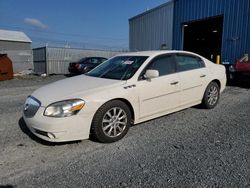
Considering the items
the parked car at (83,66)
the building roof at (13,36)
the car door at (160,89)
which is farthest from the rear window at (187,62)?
the building roof at (13,36)

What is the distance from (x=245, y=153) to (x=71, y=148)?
8.51ft

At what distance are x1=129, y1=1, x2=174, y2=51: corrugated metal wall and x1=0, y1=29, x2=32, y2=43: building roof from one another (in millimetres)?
20967

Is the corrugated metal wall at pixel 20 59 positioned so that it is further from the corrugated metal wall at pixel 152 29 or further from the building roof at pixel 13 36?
the building roof at pixel 13 36

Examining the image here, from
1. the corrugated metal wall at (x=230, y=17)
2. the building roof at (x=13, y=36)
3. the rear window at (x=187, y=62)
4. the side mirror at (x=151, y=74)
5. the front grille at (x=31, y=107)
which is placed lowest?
the front grille at (x=31, y=107)

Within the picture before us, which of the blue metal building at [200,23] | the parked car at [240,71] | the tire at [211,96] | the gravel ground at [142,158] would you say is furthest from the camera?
the blue metal building at [200,23]

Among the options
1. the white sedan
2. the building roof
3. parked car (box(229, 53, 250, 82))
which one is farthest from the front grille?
the building roof

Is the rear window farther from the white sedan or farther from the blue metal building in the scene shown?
the blue metal building

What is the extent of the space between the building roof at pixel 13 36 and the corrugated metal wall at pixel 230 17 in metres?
27.4

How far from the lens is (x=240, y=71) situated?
338 inches

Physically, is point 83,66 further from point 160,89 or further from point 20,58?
point 160,89

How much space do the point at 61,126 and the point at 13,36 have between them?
3581cm

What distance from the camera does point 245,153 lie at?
10.2ft

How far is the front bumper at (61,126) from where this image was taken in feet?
10.1

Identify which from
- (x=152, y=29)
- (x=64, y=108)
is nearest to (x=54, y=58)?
(x=152, y=29)
